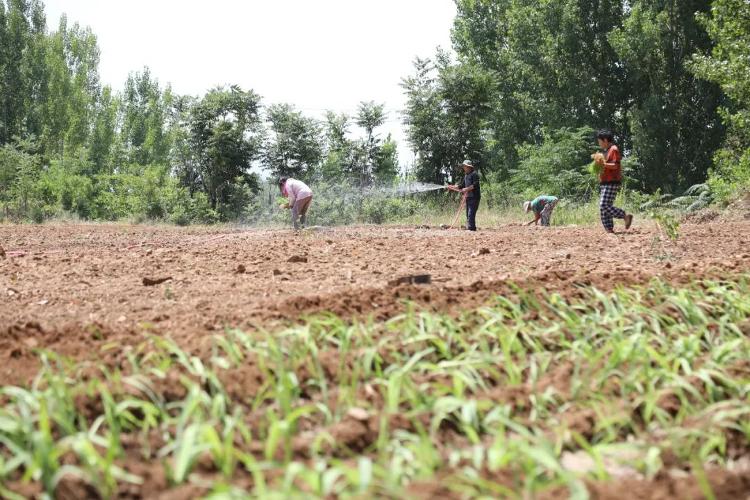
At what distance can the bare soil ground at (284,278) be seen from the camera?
12.6 ft

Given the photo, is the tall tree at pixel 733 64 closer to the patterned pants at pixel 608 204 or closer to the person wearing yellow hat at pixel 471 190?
the person wearing yellow hat at pixel 471 190

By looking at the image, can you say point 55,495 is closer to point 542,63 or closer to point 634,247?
point 634,247

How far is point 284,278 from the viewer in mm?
5887

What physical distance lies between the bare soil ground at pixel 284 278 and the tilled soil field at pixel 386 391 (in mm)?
34

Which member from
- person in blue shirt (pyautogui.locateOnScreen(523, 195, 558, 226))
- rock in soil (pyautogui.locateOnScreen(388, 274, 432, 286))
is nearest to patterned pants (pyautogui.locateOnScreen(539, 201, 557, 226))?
person in blue shirt (pyautogui.locateOnScreen(523, 195, 558, 226))

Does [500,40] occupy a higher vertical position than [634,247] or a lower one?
higher

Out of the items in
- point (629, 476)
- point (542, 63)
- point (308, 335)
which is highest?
point (542, 63)

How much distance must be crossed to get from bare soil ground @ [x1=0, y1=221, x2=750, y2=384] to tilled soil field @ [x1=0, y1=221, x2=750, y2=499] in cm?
3

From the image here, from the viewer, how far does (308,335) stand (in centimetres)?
321

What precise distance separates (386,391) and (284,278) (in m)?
3.21

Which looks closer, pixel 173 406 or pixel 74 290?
pixel 173 406

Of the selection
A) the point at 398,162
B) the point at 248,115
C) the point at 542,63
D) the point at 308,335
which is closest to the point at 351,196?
the point at 248,115

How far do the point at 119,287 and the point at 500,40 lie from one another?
31.7 m

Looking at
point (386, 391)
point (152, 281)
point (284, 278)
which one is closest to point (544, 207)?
point (284, 278)
